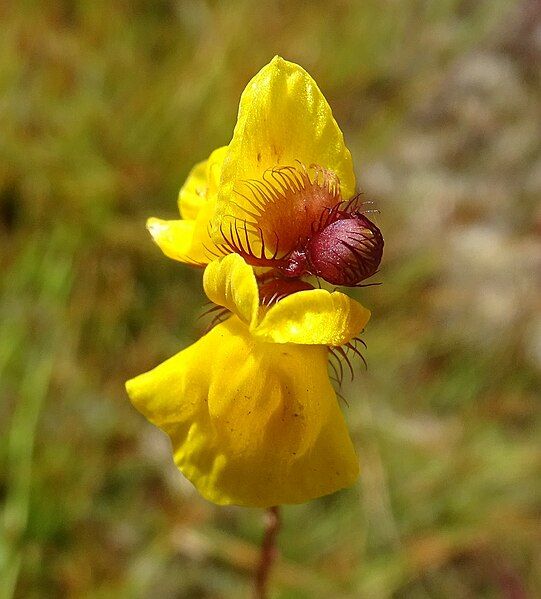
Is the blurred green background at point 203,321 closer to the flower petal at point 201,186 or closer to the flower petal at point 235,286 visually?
the flower petal at point 201,186

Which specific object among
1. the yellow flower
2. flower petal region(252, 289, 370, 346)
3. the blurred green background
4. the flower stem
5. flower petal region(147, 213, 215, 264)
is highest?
flower petal region(252, 289, 370, 346)

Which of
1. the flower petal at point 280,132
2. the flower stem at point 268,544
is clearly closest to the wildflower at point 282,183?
the flower petal at point 280,132

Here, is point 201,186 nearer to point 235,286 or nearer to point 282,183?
point 282,183

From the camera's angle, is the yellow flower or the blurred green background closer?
the yellow flower

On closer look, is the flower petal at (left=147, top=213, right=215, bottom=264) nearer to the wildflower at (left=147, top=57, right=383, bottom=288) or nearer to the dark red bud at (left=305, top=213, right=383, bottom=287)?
the wildflower at (left=147, top=57, right=383, bottom=288)

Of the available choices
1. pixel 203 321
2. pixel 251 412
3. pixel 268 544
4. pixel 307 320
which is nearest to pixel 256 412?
pixel 251 412

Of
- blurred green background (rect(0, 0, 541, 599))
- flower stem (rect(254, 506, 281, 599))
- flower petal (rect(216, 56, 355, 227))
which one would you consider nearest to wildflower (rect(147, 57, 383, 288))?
flower petal (rect(216, 56, 355, 227))

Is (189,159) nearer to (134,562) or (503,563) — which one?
(134,562)
